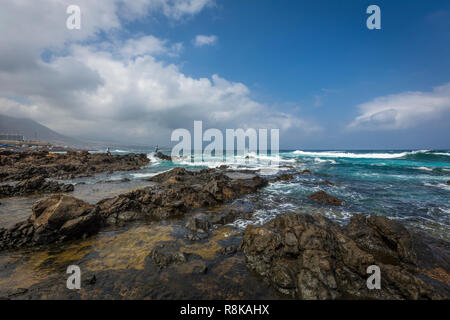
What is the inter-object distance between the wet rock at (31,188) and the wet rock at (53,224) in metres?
8.20

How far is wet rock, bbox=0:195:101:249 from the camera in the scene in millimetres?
5836

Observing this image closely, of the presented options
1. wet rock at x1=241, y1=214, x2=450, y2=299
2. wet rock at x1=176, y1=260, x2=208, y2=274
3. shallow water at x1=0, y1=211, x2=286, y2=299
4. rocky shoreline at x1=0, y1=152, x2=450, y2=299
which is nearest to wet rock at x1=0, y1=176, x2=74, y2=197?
rocky shoreline at x1=0, y1=152, x2=450, y2=299

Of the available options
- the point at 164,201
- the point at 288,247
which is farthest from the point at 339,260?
the point at 164,201

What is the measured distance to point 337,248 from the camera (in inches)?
192

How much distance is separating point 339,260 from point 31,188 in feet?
61.5

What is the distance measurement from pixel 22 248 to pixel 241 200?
31.4ft

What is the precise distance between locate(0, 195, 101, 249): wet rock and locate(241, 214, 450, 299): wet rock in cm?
609

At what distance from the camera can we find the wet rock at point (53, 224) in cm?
584

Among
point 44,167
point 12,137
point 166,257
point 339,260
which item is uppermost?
point 12,137

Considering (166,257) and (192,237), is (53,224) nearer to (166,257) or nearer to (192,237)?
(166,257)

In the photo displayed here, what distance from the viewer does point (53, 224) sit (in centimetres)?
618

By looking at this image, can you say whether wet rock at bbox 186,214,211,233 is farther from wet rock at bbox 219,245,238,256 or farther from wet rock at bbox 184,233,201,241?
wet rock at bbox 219,245,238,256
